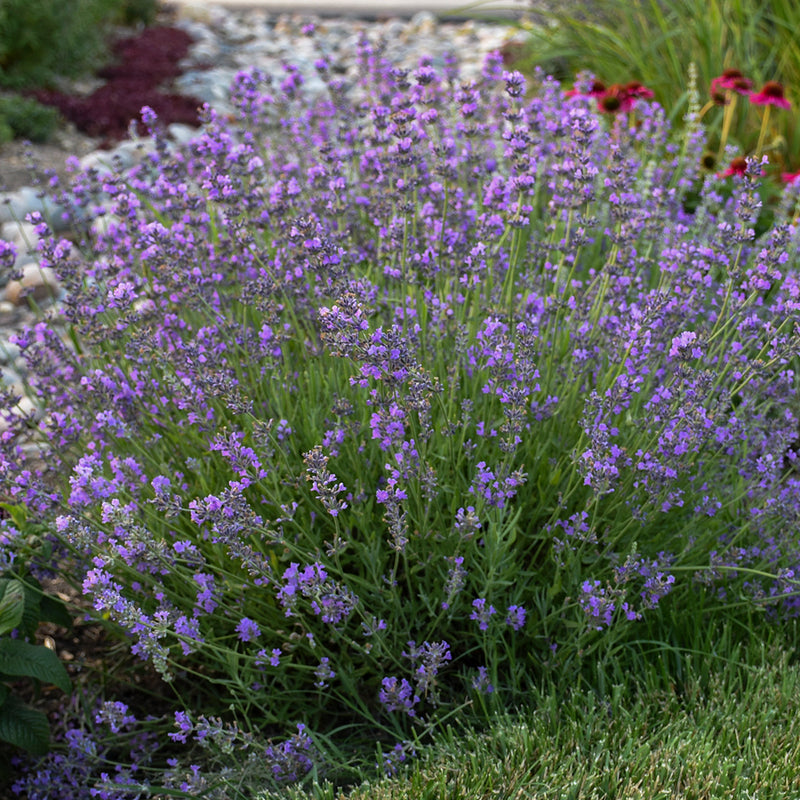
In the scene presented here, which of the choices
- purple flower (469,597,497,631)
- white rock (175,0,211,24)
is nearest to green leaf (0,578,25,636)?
purple flower (469,597,497,631)

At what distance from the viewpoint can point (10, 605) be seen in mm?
2209

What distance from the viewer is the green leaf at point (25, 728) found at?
7.50ft

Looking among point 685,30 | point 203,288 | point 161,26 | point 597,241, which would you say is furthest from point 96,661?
point 161,26

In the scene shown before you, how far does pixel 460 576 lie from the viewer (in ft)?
6.95

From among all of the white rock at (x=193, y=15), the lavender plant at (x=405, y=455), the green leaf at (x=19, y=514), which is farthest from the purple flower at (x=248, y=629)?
the white rock at (x=193, y=15)

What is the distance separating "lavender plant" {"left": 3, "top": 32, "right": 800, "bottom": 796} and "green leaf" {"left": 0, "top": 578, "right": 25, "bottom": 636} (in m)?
0.17

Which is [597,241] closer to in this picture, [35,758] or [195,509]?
[195,509]

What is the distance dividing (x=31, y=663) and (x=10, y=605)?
0.18 metres

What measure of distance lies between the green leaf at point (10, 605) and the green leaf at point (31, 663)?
7 centimetres

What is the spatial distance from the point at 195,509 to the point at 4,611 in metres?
0.74

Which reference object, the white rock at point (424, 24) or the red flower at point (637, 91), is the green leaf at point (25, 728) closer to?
the red flower at point (637, 91)

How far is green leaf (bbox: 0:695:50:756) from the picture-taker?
90.0 inches

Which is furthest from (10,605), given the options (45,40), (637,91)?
(45,40)

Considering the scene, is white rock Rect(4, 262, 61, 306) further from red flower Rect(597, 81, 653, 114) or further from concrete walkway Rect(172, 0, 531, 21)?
concrete walkway Rect(172, 0, 531, 21)
